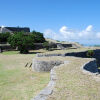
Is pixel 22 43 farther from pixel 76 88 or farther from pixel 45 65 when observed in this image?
pixel 76 88

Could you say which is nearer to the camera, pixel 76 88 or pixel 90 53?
pixel 76 88

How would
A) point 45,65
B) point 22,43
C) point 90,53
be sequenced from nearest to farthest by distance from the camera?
point 45,65, point 90,53, point 22,43

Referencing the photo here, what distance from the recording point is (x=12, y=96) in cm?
1103

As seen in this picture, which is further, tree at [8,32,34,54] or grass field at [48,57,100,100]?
tree at [8,32,34,54]

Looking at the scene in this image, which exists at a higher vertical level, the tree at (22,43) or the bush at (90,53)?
the tree at (22,43)

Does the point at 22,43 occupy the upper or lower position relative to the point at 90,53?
upper

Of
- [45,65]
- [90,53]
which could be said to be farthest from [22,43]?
[45,65]

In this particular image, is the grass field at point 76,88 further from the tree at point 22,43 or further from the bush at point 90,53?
the tree at point 22,43

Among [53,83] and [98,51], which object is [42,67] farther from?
[98,51]

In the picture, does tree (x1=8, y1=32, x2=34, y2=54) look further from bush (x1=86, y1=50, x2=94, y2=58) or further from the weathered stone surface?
the weathered stone surface

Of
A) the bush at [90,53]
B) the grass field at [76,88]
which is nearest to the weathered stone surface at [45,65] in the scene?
the grass field at [76,88]

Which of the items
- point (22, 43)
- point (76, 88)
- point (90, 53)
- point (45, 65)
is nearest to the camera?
point (76, 88)

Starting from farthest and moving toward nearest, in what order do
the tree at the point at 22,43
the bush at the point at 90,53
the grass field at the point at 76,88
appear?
the tree at the point at 22,43, the bush at the point at 90,53, the grass field at the point at 76,88

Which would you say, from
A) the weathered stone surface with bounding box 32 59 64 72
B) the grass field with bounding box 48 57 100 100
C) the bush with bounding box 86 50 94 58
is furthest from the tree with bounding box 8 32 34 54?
the grass field with bounding box 48 57 100 100
